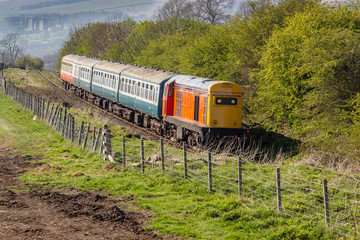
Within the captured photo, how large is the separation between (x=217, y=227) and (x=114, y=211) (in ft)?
9.07

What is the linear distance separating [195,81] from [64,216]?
1566 cm

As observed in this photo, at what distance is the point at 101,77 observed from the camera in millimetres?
42500

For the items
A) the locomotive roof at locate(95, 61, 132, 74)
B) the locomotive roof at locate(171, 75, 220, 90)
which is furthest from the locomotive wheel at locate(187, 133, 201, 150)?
the locomotive roof at locate(95, 61, 132, 74)

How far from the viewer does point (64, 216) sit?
12227 mm

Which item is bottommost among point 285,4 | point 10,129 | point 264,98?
point 10,129

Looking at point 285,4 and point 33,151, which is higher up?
point 285,4

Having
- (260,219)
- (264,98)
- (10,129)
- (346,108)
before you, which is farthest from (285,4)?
(260,219)

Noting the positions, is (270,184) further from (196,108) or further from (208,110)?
(196,108)

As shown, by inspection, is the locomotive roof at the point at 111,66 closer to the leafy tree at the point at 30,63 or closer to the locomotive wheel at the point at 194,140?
the locomotive wheel at the point at 194,140

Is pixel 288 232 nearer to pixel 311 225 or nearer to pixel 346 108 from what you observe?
pixel 311 225

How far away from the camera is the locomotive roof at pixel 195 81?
25442 mm

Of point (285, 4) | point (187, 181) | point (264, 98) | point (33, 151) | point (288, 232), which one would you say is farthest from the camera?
point (285, 4)

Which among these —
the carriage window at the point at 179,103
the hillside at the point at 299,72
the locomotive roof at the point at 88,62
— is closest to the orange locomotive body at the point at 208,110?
the carriage window at the point at 179,103

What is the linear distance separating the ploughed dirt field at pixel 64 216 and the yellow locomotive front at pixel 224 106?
436 inches
